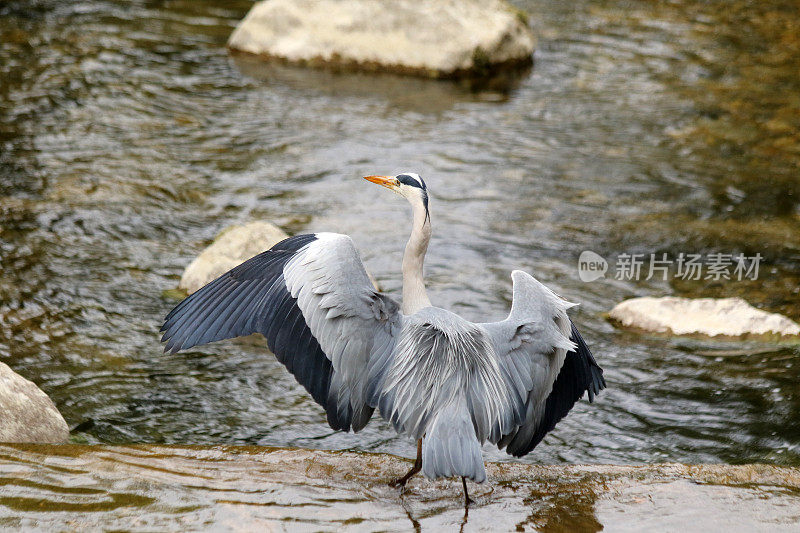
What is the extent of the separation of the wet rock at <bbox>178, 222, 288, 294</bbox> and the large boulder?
600 centimetres

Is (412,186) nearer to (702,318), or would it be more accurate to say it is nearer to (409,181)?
(409,181)

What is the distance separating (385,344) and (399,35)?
29.6ft

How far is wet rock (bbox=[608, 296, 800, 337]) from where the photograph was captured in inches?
273

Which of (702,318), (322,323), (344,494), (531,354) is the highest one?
(322,323)

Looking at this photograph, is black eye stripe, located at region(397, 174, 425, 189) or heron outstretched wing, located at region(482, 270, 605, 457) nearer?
heron outstretched wing, located at region(482, 270, 605, 457)

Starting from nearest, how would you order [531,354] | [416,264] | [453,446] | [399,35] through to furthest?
[453,446] < [531,354] < [416,264] < [399,35]

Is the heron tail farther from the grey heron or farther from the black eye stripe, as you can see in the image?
the black eye stripe

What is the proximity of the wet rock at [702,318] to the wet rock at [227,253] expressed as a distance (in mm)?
2782

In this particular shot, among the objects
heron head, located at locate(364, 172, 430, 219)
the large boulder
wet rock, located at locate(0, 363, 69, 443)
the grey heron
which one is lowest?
wet rock, located at locate(0, 363, 69, 443)

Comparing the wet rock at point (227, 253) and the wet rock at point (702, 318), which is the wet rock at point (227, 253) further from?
the wet rock at point (702, 318)

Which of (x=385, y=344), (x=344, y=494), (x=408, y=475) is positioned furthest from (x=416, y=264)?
(x=344, y=494)

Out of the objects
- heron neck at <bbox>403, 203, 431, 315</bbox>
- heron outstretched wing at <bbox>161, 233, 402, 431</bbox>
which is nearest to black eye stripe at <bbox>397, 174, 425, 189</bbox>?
heron neck at <bbox>403, 203, 431, 315</bbox>

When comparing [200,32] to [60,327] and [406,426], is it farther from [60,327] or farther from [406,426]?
[406,426]

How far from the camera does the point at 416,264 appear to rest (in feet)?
16.1
